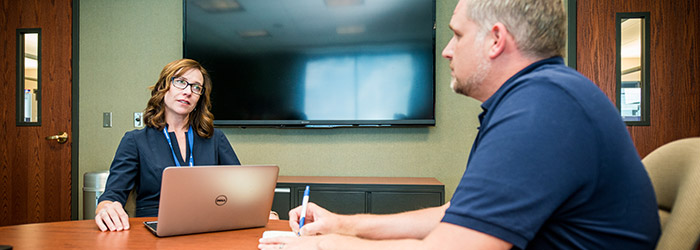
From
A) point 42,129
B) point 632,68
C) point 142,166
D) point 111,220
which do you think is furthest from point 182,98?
point 632,68

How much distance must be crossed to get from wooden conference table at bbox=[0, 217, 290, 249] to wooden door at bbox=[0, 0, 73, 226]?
2543mm

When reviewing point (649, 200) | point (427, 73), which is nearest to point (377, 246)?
point (649, 200)

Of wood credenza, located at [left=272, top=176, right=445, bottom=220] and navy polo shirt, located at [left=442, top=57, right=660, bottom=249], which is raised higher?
navy polo shirt, located at [left=442, top=57, right=660, bottom=249]

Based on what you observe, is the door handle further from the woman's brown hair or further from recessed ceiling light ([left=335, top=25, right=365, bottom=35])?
recessed ceiling light ([left=335, top=25, right=365, bottom=35])

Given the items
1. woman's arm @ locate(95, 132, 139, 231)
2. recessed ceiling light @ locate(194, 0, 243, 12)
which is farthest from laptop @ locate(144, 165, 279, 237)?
recessed ceiling light @ locate(194, 0, 243, 12)

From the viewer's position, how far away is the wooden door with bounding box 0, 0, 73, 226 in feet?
11.2

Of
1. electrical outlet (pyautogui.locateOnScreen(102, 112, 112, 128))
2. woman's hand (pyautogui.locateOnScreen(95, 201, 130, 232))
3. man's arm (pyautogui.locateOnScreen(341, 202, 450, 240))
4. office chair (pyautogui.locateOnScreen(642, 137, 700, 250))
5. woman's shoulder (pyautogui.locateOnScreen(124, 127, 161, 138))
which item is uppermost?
electrical outlet (pyautogui.locateOnScreen(102, 112, 112, 128))

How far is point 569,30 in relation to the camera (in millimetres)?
2854

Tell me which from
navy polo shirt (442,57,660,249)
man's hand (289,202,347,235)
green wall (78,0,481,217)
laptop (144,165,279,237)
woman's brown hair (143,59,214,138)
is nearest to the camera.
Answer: navy polo shirt (442,57,660,249)

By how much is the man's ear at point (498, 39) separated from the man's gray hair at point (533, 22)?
11 millimetres

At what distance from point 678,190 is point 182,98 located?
1.78 meters

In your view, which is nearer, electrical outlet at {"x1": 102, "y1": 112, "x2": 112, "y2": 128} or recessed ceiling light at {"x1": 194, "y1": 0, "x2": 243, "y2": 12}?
recessed ceiling light at {"x1": 194, "y1": 0, "x2": 243, "y2": 12}

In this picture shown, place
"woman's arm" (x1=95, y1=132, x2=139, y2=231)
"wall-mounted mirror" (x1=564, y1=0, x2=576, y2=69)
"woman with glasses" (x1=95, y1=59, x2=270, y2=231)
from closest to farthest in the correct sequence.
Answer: "woman's arm" (x1=95, y1=132, x2=139, y2=231) < "woman with glasses" (x1=95, y1=59, x2=270, y2=231) < "wall-mounted mirror" (x1=564, y1=0, x2=576, y2=69)

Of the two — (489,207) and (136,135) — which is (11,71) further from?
(489,207)
